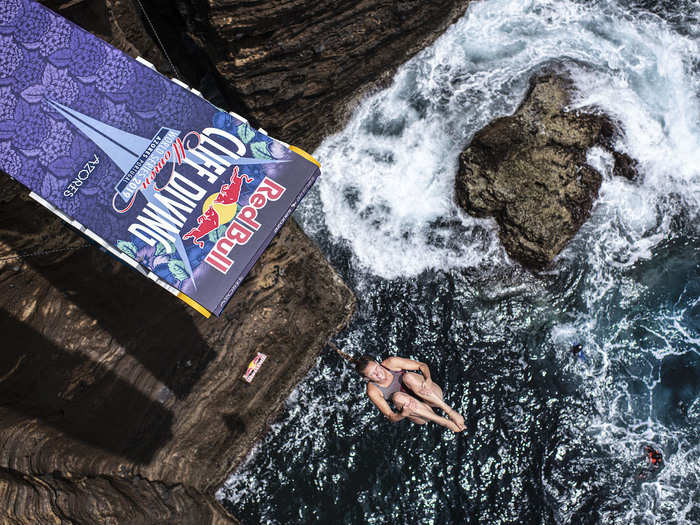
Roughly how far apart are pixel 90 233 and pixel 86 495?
3355 millimetres

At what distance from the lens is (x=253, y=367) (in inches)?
291

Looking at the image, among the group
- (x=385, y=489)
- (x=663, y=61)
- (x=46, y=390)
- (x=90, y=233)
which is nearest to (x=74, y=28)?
(x=90, y=233)

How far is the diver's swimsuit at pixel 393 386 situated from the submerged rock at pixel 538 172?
2.92 meters

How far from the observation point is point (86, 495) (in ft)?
18.6

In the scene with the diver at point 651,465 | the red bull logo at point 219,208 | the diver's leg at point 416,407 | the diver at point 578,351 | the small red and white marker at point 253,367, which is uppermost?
the red bull logo at point 219,208

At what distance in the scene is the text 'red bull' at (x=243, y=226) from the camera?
4.95 m

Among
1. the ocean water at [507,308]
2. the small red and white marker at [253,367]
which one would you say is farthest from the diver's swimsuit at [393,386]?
the small red and white marker at [253,367]

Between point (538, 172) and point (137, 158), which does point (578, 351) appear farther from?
point (137, 158)

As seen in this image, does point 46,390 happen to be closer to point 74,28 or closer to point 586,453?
point 74,28

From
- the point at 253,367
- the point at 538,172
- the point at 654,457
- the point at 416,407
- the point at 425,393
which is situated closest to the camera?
the point at 416,407

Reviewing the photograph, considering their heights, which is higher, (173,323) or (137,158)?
(137,158)

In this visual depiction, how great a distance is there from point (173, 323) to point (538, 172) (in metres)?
6.30

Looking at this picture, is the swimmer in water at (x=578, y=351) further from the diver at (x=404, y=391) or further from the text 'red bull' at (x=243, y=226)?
the text 'red bull' at (x=243, y=226)

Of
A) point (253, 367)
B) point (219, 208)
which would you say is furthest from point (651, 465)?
point (219, 208)
